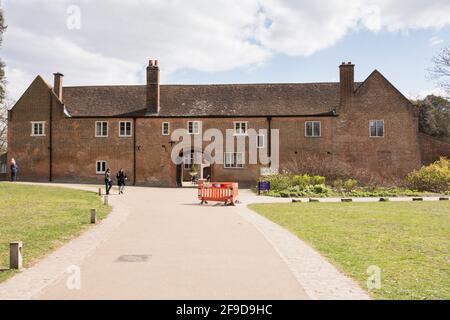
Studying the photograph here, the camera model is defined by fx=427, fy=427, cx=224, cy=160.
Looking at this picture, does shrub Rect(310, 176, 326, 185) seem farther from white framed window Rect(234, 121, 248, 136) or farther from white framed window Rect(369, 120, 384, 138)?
white framed window Rect(369, 120, 384, 138)

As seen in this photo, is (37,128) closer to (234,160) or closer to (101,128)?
(101,128)

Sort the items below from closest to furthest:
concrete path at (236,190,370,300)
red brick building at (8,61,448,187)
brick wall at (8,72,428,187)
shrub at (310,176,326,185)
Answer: concrete path at (236,190,370,300) < shrub at (310,176,326,185) < brick wall at (8,72,428,187) < red brick building at (8,61,448,187)

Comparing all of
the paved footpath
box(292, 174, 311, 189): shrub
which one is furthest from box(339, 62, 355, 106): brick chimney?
the paved footpath

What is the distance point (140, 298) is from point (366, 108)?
37353 mm

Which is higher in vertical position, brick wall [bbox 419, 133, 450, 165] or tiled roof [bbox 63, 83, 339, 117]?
tiled roof [bbox 63, 83, 339, 117]

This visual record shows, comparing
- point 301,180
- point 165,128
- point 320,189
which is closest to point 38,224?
point 320,189

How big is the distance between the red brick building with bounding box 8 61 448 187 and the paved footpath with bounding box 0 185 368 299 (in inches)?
1064

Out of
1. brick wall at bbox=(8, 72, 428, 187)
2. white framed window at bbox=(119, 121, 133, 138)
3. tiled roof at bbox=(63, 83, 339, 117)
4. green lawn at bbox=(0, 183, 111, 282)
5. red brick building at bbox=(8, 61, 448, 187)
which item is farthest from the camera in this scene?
white framed window at bbox=(119, 121, 133, 138)

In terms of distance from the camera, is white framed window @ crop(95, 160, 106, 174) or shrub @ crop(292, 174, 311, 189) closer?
shrub @ crop(292, 174, 311, 189)

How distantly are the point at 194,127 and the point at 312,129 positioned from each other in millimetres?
11064

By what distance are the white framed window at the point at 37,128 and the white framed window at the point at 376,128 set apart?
3163 centimetres

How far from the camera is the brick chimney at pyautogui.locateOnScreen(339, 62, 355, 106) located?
39.9 metres

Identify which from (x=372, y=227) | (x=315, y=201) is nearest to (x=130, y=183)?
(x=315, y=201)
